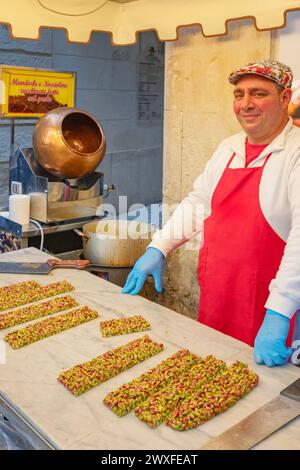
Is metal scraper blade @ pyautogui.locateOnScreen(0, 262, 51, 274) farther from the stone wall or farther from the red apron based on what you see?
the stone wall

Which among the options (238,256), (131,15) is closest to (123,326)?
(238,256)

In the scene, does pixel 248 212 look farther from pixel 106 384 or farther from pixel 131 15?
pixel 131 15

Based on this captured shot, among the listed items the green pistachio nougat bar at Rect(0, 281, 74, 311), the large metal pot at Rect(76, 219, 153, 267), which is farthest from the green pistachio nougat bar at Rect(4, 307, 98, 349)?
the large metal pot at Rect(76, 219, 153, 267)

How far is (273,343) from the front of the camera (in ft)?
5.24

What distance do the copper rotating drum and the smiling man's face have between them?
105cm

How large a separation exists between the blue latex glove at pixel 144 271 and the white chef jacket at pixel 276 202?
0.05 meters

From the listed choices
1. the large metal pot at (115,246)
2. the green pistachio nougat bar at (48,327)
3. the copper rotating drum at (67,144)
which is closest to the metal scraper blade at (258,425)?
the green pistachio nougat bar at (48,327)

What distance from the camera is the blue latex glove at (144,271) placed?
2166mm

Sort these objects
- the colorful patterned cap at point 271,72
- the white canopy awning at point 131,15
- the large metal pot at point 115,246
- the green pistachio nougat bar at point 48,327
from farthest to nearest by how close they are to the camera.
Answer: the large metal pot at point 115,246, the white canopy awning at point 131,15, the colorful patterned cap at point 271,72, the green pistachio nougat bar at point 48,327

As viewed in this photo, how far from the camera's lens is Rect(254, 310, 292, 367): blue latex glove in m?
1.58

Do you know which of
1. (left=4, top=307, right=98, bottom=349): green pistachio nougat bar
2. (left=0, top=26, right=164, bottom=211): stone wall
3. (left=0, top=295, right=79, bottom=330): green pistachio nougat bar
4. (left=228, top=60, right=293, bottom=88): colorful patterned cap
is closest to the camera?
(left=4, top=307, right=98, bottom=349): green pistachio nougat bar

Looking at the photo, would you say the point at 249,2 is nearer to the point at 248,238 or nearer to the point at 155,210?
the point at 248,238

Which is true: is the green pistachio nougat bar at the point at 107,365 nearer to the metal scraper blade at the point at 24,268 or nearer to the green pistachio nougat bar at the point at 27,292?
the green pistachio nougat bar at the point at 27,292

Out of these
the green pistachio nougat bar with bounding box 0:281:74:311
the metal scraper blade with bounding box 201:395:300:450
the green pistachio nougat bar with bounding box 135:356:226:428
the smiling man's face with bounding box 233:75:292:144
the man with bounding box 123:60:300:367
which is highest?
the smiling man's face with bounding box 233:75:292:144
